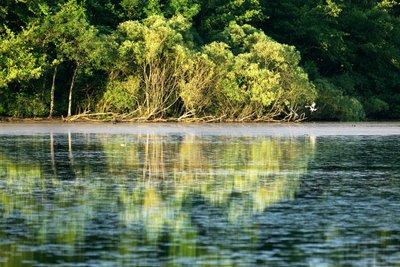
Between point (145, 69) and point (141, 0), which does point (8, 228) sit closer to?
point (145, 69)

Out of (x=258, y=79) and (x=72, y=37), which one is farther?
(x=72, y=37)

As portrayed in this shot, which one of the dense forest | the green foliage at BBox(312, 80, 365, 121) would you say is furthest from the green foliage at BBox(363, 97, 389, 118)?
the dense forest

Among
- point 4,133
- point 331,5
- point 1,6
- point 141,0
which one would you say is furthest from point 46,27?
point 331,5

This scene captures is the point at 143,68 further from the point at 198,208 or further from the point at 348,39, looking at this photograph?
the point at 198,208

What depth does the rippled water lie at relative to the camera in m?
12.5

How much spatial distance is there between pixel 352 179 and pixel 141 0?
4933cm

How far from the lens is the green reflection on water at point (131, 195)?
13070mm

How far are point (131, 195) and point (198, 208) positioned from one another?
2238 millimetres

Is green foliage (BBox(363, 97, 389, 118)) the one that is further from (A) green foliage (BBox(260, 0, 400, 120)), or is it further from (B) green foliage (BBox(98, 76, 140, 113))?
(B) green foliage (BBox(98, 76, 140, 113))

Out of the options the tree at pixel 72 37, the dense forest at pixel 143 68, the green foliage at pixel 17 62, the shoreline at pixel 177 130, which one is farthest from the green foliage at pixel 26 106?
the green foliage at pixel 17 62

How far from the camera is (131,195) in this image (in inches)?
742

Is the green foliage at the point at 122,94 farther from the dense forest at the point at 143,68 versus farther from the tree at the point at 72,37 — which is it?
the tree at the point at 72,37

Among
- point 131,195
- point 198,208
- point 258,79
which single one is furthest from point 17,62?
point 198,208

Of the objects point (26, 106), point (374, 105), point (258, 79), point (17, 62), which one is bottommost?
point (374, 105)
